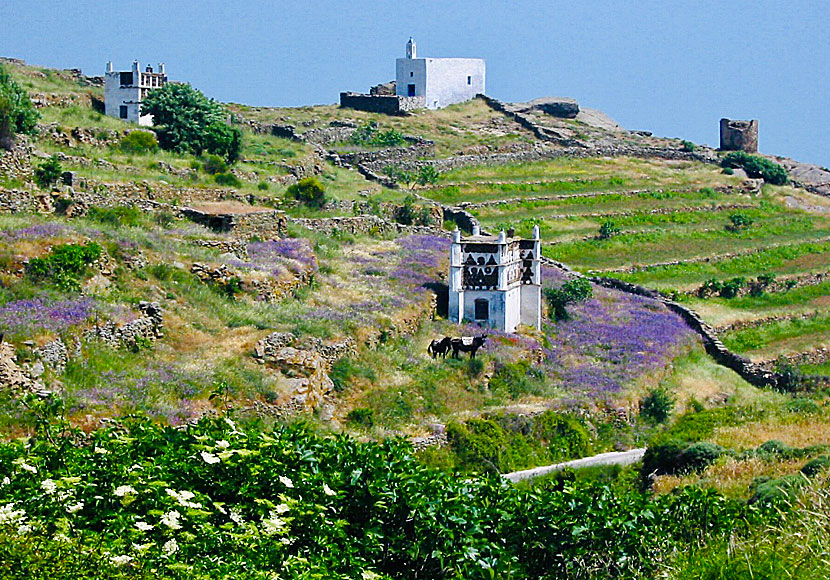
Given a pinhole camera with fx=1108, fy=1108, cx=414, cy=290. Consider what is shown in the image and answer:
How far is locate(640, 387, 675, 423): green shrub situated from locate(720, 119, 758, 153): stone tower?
49727 mm

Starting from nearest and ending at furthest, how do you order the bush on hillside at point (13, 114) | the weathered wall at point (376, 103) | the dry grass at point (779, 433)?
the dry grass at point (779, 433), the bush on hillside at point (13, 114), the weathered wall at point (376, 103)

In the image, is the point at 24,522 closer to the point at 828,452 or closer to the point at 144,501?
the point at 144,501

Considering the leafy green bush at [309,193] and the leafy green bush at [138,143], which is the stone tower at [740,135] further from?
the leafy green bush at [138,143]

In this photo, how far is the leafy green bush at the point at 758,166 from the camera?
71750mm

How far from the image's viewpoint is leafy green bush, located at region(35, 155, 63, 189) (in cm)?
3466

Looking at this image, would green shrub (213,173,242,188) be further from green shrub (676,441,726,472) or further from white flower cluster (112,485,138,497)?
white flower cluster (112,485,138,497)

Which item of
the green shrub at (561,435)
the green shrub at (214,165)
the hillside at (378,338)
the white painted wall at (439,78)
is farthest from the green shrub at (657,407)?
the white painted wall at (439,78)

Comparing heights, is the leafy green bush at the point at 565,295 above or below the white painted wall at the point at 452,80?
below

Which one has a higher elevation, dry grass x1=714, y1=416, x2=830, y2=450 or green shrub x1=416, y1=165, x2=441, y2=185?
green shrub x1=416, y1=165, x2=441, y2=185

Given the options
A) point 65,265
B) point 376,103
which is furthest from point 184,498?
point 376,103

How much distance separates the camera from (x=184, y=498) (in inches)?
506

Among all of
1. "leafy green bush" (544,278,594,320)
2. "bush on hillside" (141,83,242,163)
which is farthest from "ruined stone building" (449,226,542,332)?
"bush on hillside" (141,83,242,163)

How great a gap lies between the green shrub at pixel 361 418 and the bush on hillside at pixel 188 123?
22.5m

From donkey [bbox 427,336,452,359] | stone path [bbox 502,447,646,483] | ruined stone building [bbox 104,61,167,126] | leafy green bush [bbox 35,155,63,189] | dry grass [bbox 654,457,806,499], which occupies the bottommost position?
stone path [bbox 502,447,646,483]
